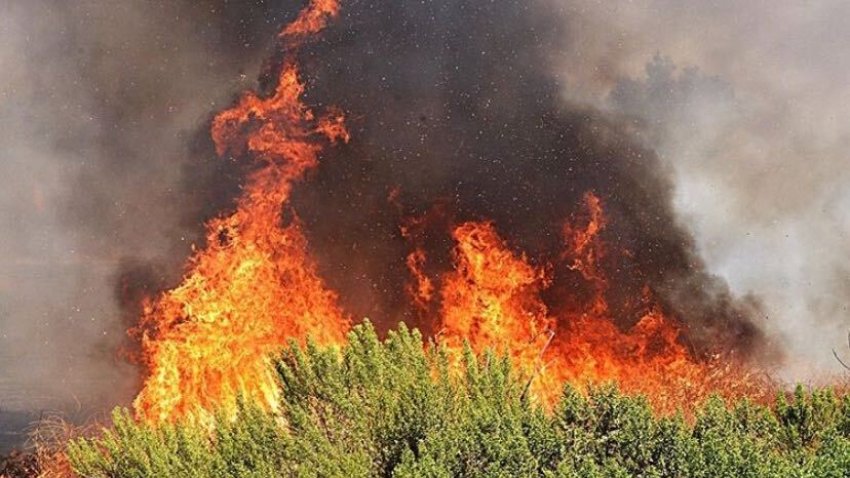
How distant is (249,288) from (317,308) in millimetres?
1851

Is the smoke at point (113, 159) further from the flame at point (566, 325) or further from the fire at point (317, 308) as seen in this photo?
the flame at point (566, 325)

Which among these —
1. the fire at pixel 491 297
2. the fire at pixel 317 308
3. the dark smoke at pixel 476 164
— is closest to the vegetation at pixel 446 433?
the fire at pixel 317 308

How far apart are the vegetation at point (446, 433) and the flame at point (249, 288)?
627 centimetres

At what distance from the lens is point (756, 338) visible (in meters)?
24.3

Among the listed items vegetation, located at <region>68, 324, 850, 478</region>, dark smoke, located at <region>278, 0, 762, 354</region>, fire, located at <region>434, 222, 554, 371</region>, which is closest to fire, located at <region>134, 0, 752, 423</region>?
fire, located at <region>434, 222, 554, 371</region>

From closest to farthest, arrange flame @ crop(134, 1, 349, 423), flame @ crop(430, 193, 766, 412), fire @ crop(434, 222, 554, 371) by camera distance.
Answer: flame @ crop(134, 1, 349, 423)
flame @ crop(430, 193, 766, 412)
fire @ crop(434, 222, 554, 371)

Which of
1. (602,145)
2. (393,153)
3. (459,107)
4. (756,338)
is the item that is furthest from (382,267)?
(756,338)

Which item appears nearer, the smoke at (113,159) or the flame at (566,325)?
the flame at (566,325)

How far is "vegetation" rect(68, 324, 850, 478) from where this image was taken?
9594 millimetres

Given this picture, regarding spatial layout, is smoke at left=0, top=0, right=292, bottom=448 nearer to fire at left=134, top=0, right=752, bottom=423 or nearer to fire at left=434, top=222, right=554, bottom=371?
fire at left=134, top=0, right=752, bottom=423

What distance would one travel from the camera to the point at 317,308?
22.9 m

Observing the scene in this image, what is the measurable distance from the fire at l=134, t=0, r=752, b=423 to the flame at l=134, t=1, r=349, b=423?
34 millimetres

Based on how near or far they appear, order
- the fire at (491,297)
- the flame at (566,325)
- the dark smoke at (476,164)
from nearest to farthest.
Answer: the flame at (566,325) → the fire at (491,297) → the dark smoke at (476,164)

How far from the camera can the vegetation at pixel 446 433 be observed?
9.59 meters
